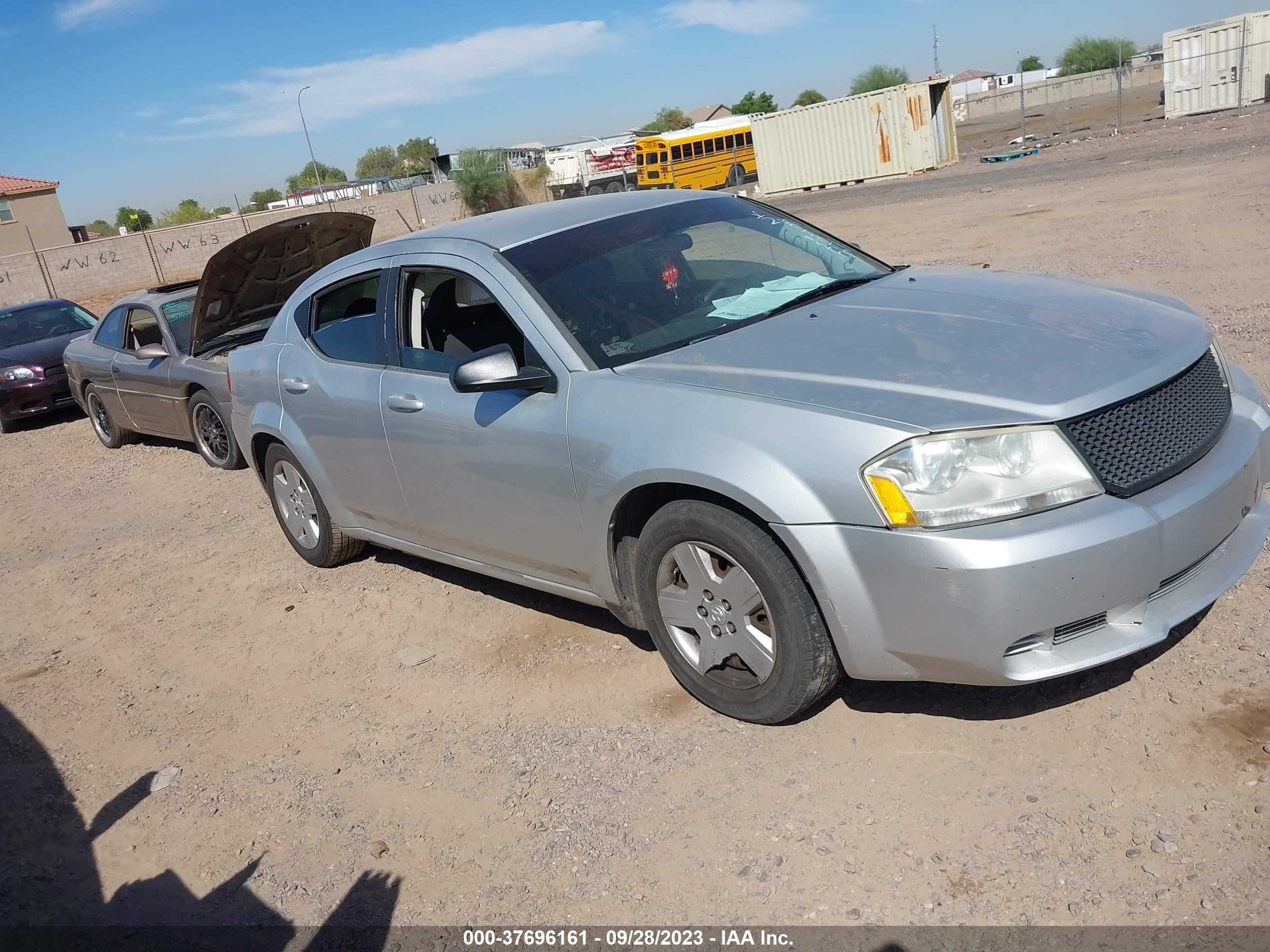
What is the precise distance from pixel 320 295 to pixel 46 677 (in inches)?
95.2

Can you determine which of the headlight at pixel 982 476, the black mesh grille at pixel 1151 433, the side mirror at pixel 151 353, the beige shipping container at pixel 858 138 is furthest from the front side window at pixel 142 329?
the beige shipping container at pixel 858 138

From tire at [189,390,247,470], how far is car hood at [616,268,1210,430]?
20.1ft

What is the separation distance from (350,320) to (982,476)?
129 inches

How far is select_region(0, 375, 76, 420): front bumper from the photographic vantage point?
1266cm

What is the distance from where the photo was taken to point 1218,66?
33125 millimetres

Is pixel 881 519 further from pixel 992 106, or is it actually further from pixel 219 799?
pixel 992 106

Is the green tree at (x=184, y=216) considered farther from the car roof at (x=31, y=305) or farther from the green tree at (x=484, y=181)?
the car roof at (x=31, y=305)

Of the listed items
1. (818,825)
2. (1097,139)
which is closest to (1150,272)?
(818,825)

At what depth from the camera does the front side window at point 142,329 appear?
9.57m

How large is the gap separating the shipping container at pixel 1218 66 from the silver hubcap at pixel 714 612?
3644 cm

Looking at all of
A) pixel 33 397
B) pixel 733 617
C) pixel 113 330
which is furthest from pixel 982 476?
pixel 33 397

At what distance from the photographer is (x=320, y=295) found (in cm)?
543

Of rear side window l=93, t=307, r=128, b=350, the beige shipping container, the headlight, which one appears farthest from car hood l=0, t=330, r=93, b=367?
the beige shipping container

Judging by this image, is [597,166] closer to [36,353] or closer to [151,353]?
[36,353]
